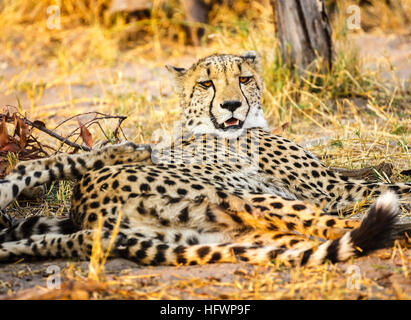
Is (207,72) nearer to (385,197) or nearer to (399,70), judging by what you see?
(385,197)

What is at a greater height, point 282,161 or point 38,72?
point 38,72

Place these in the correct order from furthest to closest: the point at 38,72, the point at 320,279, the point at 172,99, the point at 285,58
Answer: the point at 38,72, the point at 172,99, the point at 285,58, the point at 320,279

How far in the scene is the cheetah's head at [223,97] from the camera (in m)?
3.28

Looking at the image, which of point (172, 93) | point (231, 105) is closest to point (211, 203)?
point (231, 105)

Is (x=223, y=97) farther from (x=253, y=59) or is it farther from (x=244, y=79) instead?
(x=253, y=59)

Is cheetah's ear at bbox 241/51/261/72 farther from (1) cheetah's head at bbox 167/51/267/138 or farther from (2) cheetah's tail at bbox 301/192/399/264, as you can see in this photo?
(2) cheetah's tail at bbox 301/192/399/264

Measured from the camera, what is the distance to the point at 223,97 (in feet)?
10.7

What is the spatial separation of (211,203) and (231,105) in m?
0.95

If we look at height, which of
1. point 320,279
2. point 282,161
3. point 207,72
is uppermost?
point 207,72

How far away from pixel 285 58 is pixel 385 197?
330 cm

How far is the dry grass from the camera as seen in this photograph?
6.58 ft

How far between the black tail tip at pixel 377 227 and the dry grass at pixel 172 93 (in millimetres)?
115
